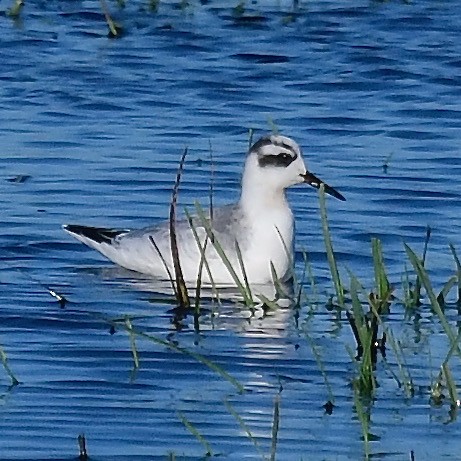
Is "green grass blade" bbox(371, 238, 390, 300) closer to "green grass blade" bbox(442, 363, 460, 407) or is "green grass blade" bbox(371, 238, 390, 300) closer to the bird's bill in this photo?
"green grass blade" bbox(442, 363, 460, 407)

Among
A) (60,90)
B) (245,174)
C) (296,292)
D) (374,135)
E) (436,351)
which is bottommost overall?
(436,351)

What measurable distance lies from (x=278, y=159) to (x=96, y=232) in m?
1.37

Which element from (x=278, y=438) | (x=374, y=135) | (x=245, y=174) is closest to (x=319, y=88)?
(x=374, y=135)

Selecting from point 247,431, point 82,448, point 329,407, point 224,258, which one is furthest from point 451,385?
point 224,258

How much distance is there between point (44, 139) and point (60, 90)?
2.48 meters

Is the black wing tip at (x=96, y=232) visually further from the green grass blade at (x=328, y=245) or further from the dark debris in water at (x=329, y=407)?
the dark debris in water at (x=329, y=407)

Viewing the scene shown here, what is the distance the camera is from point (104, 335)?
475 inches

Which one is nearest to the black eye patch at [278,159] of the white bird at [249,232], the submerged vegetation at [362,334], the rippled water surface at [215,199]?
the white bird at [249,232]

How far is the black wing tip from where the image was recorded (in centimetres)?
1426

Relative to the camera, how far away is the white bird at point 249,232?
45.9 ft

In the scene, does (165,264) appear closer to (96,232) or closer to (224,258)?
(224,258)

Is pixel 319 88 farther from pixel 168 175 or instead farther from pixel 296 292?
pixel 296 292

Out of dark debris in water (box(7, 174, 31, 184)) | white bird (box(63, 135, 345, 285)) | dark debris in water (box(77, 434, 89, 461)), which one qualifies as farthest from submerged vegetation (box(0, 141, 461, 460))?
dark debris in water (box(7, 174, 31, 184))

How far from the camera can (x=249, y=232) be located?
46.4 ft
